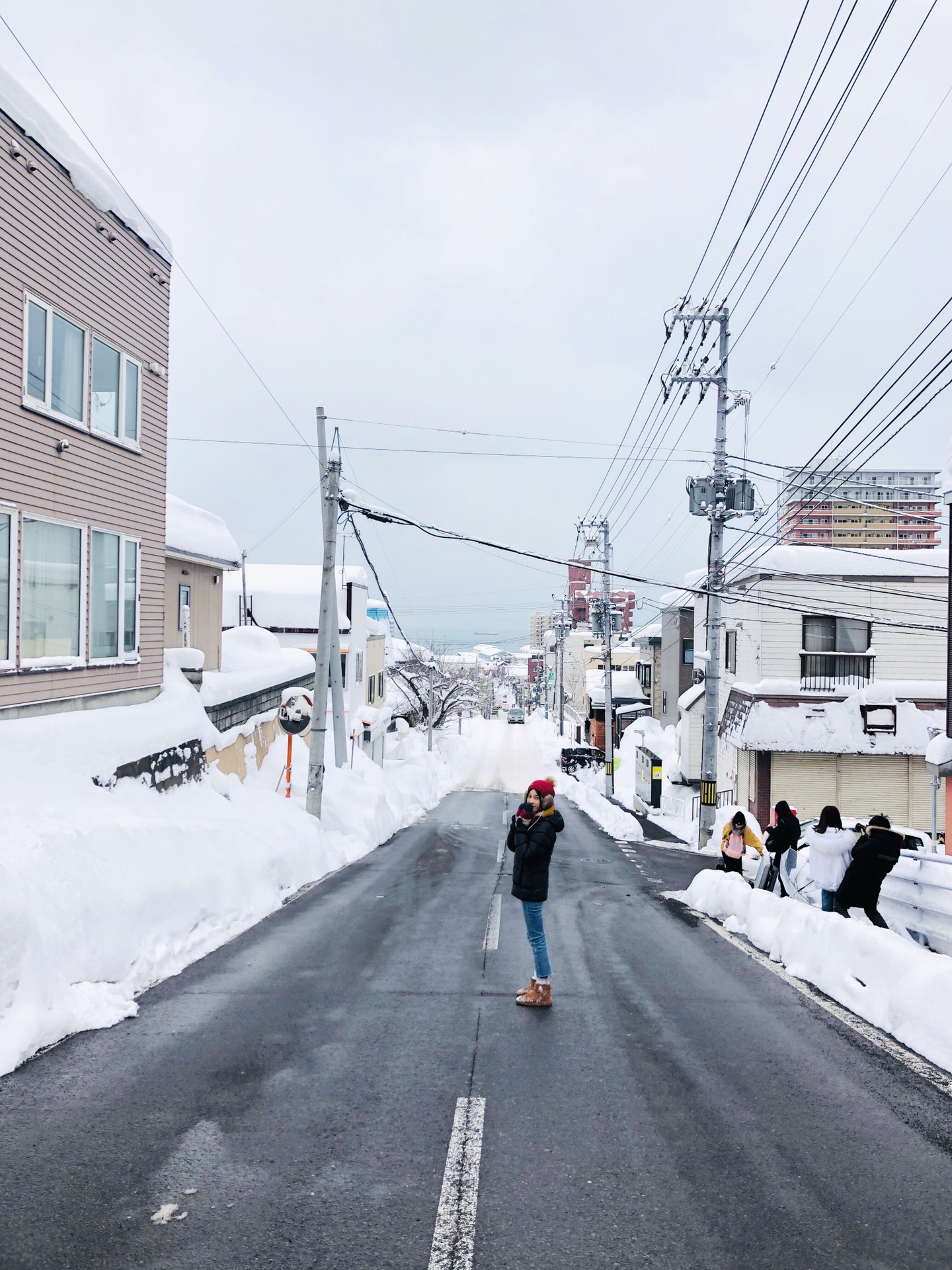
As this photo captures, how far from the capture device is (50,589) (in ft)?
36.2

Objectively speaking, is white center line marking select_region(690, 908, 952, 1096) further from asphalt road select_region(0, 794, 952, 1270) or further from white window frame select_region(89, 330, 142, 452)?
white window frame select_region(89, 330, 142, 452)

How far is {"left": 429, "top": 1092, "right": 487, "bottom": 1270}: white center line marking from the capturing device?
3729 mm

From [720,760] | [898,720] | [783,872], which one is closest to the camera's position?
[783,872]

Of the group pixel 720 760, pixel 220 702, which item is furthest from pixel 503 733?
pixel 220 702

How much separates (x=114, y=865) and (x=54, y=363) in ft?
21.9

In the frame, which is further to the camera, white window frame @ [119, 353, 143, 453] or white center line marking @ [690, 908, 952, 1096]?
white window frame @ [119, 353, 143, 453]

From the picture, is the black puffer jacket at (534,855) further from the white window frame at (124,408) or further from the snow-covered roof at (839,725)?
the snow-covered roof at (839,725)

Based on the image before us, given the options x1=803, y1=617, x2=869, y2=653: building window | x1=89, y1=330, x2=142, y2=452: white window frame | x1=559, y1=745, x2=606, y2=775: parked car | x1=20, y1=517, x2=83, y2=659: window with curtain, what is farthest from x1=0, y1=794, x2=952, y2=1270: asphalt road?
x1=559, y1=745, x2=606, y2=775: parked car

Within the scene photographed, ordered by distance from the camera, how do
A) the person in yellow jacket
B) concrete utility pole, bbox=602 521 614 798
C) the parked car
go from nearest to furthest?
1. the person in yellow jacket
2. concrete utility pole, bbox=602 521 614 798
3. the parked car

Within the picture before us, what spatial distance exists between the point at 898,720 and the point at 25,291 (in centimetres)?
2351

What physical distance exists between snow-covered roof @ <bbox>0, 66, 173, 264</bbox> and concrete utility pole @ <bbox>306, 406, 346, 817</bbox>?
5.53 metres

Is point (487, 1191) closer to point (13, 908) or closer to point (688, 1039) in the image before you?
point (688, 1039)

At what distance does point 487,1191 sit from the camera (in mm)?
4230

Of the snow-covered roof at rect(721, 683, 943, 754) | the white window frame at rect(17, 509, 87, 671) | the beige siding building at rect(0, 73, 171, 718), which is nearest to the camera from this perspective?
the beige siding building at rect(0, 73, 171, 718)
